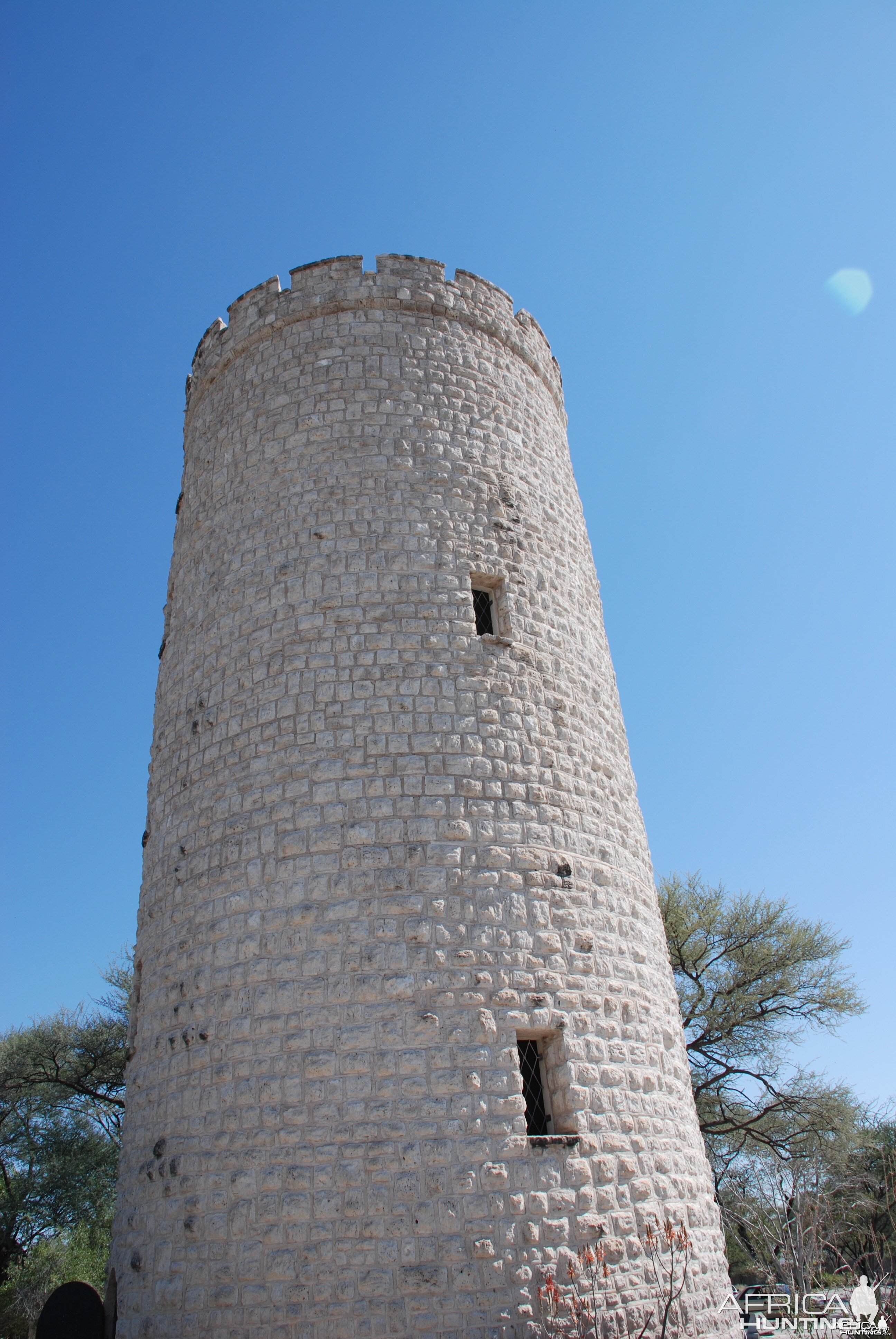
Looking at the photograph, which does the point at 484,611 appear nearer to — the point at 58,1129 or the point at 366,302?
the point at 366,302

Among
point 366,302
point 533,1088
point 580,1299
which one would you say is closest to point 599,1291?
point 580,1299

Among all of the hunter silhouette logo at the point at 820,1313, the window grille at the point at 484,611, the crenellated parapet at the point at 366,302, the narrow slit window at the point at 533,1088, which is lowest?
the hunter silhouette logo at the point at 820,1313

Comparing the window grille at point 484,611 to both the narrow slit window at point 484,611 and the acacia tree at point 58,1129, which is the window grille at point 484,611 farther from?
the acacia tree at point 58,1129

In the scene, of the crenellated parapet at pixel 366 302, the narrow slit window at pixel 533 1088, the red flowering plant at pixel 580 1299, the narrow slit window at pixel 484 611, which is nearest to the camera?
the red flowering plant at pixel 580 1299

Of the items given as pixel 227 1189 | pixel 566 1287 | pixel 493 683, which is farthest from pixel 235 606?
pixel 566 1287

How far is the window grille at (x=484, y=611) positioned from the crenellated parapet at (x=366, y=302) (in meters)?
3.21

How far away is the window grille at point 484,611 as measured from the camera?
780cm

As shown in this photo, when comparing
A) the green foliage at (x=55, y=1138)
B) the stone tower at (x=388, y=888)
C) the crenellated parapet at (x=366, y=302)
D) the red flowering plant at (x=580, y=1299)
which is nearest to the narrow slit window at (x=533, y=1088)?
the stone tower at (x=388, y=888)

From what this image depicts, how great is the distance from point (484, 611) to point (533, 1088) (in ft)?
13.0

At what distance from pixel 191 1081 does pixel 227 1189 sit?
32.0 inches

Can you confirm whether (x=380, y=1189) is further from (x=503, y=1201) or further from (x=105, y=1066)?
(x=105, y=1066)

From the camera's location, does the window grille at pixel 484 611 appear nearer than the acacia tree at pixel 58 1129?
Yes

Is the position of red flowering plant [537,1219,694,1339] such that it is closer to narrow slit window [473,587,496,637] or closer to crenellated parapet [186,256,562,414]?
narrow slit window [473,587,496,637]

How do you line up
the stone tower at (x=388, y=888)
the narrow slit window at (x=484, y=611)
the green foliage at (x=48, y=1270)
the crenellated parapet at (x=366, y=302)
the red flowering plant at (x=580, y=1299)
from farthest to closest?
the green foliage at (x=48, y=1270)
the crenellated parapet at (x=366, y=302)
the narrow slit window at (x=484, y=611)
the stone tower at (x=388, y=888)
the red flowering plant at (x=580, y=1299)
